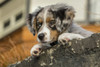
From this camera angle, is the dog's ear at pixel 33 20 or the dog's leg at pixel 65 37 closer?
the dog's leg at pixel 65 37

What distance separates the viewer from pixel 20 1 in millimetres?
8367

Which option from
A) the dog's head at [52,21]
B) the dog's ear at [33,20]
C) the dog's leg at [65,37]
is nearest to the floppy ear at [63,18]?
the dog's head at [52,21]

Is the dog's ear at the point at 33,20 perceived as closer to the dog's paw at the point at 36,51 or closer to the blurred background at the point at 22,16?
the dog's paw at the point at 36,51

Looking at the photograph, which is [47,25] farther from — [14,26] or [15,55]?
[14,26]

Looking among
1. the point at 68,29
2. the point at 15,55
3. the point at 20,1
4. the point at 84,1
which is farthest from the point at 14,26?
the point at 68,29

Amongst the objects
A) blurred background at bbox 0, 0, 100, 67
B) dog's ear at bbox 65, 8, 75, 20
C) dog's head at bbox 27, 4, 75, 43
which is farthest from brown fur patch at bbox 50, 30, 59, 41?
blurred background at bbox 0, 0, 100, 67

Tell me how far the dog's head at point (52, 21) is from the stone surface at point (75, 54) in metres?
0.17

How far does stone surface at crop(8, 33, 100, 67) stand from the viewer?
9.37 ft

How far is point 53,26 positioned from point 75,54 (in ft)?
1.33

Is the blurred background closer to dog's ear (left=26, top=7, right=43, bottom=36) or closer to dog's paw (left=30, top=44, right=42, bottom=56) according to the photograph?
dog's ear (left=26, top=7, right=43, bottom=36)

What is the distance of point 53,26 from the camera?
2986 mm

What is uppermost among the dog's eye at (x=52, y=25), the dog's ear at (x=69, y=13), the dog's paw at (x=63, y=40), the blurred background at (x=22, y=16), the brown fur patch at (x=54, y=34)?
the dog's ear at (x=69, y=13)

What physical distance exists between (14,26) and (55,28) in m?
5.66

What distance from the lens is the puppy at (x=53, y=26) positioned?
2914 mm
